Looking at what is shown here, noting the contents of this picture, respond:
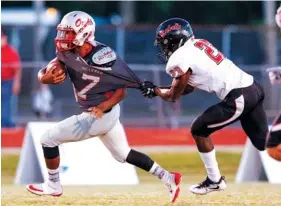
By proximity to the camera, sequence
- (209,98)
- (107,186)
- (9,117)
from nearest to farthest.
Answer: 1. (107,186)
2. (9,117)
3. (209,98)

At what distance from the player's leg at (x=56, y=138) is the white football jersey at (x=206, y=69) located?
93 centimetres

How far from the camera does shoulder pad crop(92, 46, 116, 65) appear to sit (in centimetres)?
1057

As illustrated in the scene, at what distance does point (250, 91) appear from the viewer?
34.2 feet

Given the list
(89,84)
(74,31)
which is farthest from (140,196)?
(74,31)

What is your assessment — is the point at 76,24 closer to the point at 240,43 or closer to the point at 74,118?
the point at 74,118

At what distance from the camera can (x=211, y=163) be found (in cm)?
1071

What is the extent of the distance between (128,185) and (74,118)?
275 cm

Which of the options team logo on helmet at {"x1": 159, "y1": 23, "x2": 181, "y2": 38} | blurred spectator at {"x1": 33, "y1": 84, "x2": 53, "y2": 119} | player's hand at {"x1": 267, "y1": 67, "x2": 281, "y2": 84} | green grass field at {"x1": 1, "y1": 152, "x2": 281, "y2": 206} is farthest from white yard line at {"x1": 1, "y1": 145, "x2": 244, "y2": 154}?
player's hand at {"x1": 267, "y1": 67, "x2": 281, "y2": 84}

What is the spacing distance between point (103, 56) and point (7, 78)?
8030 mm

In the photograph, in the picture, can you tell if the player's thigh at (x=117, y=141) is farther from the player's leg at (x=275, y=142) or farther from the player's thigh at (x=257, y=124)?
the player's leg at (x=275, y=142)

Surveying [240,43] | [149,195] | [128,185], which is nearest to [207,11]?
[240,43]

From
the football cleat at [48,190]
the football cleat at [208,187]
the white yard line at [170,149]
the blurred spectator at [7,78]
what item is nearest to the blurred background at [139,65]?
the blurred spectator at [7,78]

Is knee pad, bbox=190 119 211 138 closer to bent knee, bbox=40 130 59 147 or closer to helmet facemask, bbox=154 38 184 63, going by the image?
helmet facemask, bbox=154 38 184 63

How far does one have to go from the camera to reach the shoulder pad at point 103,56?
10570mm
